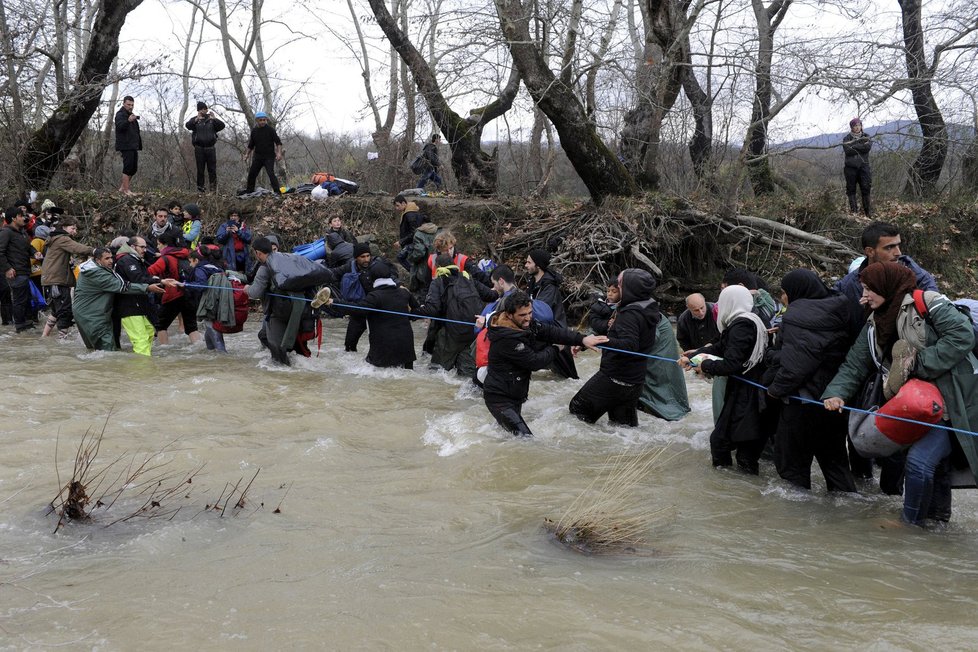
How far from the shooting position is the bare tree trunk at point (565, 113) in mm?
13344

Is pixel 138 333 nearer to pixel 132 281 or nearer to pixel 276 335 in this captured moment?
pixel 132 281

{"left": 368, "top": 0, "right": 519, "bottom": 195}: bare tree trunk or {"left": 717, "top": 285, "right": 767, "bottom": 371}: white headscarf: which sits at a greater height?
{"left": 368, "top": 0, "right": 519, "bottom": 195}: bare tree trunk

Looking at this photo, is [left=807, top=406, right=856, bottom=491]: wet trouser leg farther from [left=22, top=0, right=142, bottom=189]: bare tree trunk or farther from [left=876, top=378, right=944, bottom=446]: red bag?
[left=22, top=0, right=142, bottom=189]: bare tree trunk

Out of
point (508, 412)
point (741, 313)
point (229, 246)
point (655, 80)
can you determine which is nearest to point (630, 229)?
point (655, 80)

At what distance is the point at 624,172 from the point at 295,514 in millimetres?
11205

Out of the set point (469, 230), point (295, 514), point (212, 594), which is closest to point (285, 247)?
point (469, 230)

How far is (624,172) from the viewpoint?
15078 millimetres

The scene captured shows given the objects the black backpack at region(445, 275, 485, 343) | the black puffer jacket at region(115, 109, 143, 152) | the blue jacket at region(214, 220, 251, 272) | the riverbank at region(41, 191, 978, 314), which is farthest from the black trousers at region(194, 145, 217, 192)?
the black backpack at region(445, 275, 485, 343)

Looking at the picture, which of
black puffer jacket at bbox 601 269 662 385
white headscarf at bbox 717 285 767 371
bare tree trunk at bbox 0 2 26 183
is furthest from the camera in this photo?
bare tree trunk at bbox 0 2 26 183

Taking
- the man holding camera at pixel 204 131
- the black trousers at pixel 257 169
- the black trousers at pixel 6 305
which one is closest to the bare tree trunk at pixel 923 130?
the black trousers at pixel 257 169

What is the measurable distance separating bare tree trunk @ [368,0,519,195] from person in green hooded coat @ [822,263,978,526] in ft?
39.4

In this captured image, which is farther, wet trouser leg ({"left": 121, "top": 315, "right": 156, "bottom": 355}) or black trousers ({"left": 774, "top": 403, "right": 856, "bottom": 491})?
wet trouser leg ({"left": 121, "top": 315, "right": 156, "bottom": 355})

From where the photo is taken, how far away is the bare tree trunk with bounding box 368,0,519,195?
16469mm

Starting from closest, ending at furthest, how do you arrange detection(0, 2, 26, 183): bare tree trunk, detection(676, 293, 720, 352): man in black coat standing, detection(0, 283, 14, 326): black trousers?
detection(676, 293, 720, 352): man in black coat standing < detection(0, 283, 14, 326): black trousers < detection(0, 2, 26, 183): bare tree trunk
